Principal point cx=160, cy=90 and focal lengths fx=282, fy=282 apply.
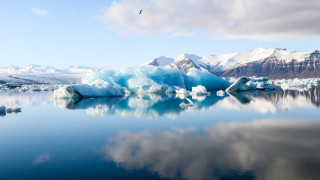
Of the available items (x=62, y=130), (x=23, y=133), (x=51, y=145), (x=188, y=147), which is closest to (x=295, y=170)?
(x=188, y=147)

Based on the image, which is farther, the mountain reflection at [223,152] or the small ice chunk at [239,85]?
the small ice chunk at [239,85]

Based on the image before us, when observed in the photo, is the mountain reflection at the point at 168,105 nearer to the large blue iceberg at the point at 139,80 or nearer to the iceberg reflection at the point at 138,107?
the iceberg reflection at the point at 138,107

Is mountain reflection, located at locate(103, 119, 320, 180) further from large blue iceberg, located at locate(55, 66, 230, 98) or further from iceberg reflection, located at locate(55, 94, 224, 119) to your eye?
large blue iceberg, located at locate(55, 66, 230, 98)

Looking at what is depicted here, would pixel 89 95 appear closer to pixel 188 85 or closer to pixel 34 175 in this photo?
pixel 188 85

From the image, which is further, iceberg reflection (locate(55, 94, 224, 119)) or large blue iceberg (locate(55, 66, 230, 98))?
large blue iceberg (locate(55, 66, 230, 98))

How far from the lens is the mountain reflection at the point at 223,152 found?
18.5 ft

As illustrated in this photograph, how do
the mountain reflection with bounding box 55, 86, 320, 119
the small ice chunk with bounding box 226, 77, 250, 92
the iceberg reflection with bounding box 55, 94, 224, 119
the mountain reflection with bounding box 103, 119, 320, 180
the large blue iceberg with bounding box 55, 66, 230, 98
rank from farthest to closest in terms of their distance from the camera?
the small ice chunk with bounding box 226, 77, 250, 92, the large blue iceberg with bounding box 55, 66, 230, 98, the mountain reflection with bounding box 55, 86, 320, 119, the iceberg reflection with bounding box 55, 94, 224, 119, the mountain reflection with bounding box 103, 119, 320, 180

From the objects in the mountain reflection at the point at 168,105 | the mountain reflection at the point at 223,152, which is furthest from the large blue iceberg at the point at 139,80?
the mountain reflection at the point at 223,152

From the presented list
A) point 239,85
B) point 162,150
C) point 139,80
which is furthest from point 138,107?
point 239,85

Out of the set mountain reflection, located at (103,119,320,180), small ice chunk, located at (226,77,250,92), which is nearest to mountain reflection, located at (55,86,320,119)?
mountain reflection, located at (103,119,320,180)

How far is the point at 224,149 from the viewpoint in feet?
24.1

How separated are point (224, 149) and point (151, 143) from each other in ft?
6.81

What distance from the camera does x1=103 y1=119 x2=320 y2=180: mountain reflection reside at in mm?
5652

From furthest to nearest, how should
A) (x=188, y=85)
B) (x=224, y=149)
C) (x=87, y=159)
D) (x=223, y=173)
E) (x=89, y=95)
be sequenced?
(x=188, y=85) < (x=89, y=95) < (x=224, y=149) < (x=87, y=159) < (x=223, y=173)
